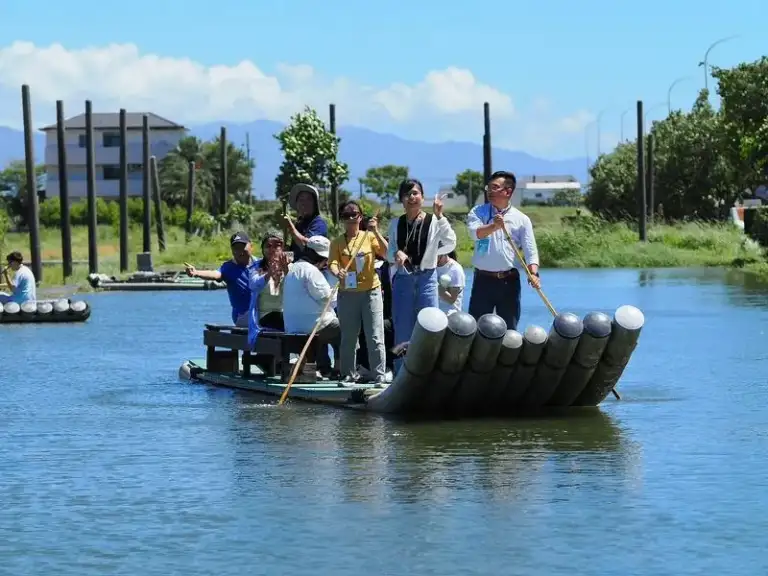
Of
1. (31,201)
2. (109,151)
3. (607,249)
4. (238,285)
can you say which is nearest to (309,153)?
(607,249)

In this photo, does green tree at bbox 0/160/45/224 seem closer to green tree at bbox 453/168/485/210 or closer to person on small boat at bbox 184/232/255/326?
green tree at bbox 453/168/485/210

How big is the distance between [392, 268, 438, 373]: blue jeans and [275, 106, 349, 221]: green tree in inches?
2341

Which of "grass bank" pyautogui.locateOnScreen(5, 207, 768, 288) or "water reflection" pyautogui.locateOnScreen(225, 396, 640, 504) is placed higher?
"grass bank" pyautogui.locateOnScreen(5, 207, 768, 288)

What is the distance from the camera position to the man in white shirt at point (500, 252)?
1538 centimetres

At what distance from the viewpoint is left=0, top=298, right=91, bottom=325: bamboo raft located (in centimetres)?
3088

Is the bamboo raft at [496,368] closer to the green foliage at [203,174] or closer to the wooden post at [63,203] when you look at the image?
the wooden post at [63,203]

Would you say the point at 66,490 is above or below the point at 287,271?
below

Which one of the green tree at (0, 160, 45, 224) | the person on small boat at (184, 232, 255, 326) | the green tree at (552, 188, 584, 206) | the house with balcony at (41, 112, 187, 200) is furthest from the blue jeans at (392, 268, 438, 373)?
the green tree at (552, 188, 584, 206)

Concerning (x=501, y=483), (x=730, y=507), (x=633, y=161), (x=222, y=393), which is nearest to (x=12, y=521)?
(x=501, y=483)

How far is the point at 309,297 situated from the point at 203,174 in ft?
350

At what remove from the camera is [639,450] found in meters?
13.7

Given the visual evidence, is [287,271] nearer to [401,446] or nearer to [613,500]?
[401,446]

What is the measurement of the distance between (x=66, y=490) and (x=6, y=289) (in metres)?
23.3

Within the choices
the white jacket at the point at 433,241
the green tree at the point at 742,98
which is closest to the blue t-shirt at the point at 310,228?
the white jacket at the point at 433,241
